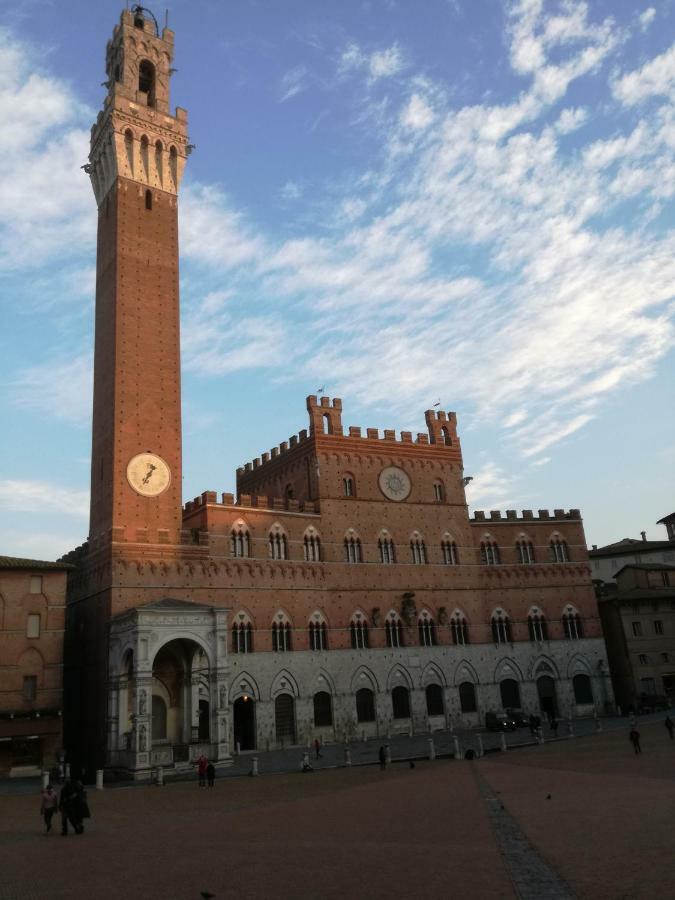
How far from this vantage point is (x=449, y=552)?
4653cm

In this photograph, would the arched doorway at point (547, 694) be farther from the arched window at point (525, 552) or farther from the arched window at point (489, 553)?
the arched window at point (489, 553)

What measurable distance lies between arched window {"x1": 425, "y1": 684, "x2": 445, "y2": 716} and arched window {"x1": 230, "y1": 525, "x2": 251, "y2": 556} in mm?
13505

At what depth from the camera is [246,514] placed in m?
39.3

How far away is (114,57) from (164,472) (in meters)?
25.4

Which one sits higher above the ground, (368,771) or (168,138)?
(168,138)

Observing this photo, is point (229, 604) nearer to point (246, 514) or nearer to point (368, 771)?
point (246, 514)

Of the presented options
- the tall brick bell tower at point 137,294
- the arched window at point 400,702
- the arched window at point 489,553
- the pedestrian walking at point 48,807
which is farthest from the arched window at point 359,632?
the pedestrian walking at point 48,807

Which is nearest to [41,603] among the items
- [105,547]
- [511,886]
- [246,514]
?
[105,547]

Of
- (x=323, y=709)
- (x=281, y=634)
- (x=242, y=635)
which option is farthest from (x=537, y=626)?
(x=242, y=635)

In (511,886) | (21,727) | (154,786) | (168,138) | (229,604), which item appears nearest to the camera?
(511,886)

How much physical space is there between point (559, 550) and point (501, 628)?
6.95m

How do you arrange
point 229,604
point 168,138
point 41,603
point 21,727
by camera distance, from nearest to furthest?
1. point 21,727
2. point 41,603
3. point 229,604
4. point 168,138

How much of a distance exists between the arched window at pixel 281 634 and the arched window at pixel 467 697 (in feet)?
38.0

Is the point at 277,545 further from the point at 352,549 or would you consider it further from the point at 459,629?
the point at 459,629
